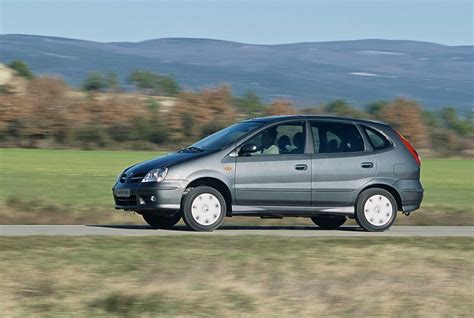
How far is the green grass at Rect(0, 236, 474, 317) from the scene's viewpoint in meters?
10.5

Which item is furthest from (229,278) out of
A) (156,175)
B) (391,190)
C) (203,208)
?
(391,190)

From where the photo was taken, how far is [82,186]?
27.6 m

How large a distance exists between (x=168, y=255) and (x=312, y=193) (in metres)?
3.93

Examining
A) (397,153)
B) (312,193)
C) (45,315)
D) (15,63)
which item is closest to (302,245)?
(312,193)

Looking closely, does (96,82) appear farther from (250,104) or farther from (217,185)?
(217,185)

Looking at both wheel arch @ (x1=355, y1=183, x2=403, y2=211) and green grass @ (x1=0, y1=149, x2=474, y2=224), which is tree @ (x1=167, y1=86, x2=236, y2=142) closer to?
green grass @ (x1=0, y1=149, x2=474, y2=224)

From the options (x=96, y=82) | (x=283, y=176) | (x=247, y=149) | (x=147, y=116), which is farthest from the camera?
(x=96, y=82)

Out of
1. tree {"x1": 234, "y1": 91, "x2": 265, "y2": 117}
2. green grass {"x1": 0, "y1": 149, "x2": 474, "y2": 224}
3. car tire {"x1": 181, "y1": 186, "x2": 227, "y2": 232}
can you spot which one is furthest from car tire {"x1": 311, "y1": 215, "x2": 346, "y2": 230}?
tree {"x1": 234, "y1": 91, "x2": 265, "y2": 117}

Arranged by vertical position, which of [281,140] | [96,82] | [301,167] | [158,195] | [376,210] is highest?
[96,82]

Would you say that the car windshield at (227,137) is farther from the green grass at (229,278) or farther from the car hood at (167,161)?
the green grass at (229,278)

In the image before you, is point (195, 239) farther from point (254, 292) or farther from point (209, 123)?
point (209, 123)

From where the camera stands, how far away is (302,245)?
13773mm

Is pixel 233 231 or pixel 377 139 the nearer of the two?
pixel 233 231

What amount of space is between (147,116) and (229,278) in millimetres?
40995
